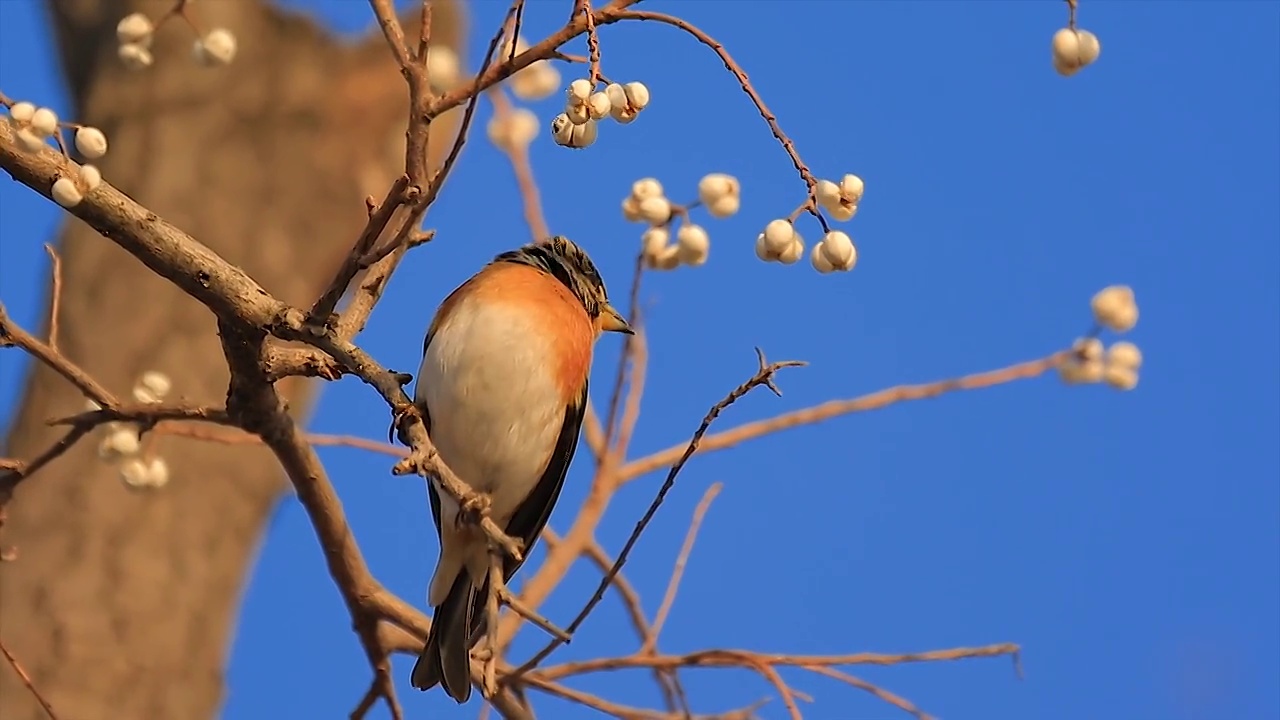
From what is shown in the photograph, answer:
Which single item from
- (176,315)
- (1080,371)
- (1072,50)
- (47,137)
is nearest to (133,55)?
(47,137)

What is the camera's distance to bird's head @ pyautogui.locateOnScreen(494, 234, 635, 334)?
3.54m

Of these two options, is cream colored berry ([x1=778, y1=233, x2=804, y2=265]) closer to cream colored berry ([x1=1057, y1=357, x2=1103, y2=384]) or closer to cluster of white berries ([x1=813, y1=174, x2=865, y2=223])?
cluster of white berries ([x1=813, y1=174, x2=865, y2=223])

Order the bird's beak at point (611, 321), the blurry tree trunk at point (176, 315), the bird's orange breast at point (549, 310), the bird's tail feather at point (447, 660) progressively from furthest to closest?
the blurry tree trunk at point (176, 315) < the bird's beak at point (611, 321) < the bird's orange breast at point (549, 310) < the bird's tail feather at point (447, 660)

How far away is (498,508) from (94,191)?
4.48ft

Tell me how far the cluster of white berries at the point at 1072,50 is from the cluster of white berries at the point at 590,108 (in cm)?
57

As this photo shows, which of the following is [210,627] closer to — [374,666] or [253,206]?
[253,206]

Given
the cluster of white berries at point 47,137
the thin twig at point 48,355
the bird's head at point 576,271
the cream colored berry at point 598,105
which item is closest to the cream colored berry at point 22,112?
the cluster of white berries at point 47,137

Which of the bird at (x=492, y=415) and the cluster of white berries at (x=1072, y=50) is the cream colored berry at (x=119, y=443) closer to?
the bird at (x=492, y=415)

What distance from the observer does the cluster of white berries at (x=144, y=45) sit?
253 centimetres

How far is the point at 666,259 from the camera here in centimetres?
266

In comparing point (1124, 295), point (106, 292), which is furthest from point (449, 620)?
point (106, 292)

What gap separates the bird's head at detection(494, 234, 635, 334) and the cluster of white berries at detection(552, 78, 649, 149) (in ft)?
4.73

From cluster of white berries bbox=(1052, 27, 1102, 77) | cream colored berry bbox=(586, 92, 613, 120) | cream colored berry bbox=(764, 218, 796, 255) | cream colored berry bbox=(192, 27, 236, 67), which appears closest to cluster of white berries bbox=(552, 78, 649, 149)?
cream colored berry bbox=(586, 92, 613, 120)

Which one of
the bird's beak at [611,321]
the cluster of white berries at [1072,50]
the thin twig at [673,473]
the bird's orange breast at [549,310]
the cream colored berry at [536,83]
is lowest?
the thin twig at [673,473]
